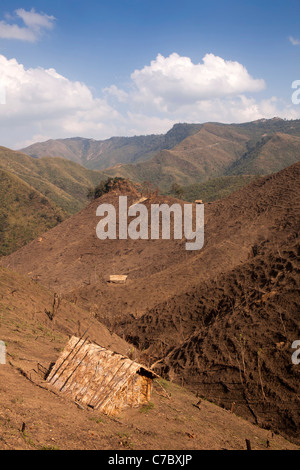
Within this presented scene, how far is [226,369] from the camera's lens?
9.64 metres

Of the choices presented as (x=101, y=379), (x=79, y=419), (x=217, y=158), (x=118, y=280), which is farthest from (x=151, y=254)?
(x=217, y=158)

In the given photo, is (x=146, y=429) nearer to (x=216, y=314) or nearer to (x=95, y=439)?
(x=95, y=439)

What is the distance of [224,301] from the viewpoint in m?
12.8

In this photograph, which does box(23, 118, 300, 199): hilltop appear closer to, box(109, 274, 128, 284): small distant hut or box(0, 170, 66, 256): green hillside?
box(0, 170, 66, 256): green hillside

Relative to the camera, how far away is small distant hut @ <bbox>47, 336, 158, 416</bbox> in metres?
6.64

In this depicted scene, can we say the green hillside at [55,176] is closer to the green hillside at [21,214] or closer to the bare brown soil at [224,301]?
the green hillside at [21,214]

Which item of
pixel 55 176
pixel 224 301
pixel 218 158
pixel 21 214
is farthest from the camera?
pixel 218 158

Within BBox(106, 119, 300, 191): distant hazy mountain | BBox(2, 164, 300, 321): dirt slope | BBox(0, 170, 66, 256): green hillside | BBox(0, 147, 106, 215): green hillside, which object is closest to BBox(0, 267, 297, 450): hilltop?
BBox(2, 164, 300, 321): dirt slope

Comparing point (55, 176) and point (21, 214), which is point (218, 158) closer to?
point (55, 176)

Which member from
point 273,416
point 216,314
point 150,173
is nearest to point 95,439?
point 273,416

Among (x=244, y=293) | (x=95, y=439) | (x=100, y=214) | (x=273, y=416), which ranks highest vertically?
(x=100, y=214)

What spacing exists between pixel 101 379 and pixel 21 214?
47143 mm
